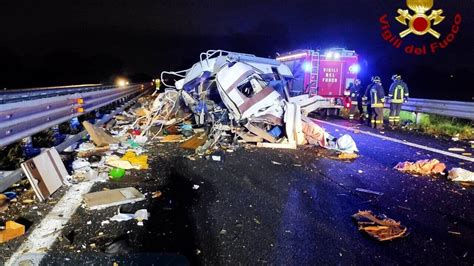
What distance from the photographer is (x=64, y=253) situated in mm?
2676

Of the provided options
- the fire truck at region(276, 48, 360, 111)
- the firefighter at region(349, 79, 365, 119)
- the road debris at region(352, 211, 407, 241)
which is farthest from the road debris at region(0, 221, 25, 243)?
the fire truck at region(276, 48, 360, 111)

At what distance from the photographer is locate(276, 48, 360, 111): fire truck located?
51.6 feet

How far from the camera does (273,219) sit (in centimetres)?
341

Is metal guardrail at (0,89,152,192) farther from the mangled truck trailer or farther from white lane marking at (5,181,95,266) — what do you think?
the mangled truck trailer

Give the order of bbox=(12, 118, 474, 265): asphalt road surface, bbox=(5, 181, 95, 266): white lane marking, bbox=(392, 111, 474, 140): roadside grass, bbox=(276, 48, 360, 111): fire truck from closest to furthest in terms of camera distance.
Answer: bbox=(5, 181, 95, 266): white lane marking < bbox=(12, 118, 474, 265): asphalt road surface < bbox=(392, 111, 474, 140): roadside grass < bbox=(276, 48, 360, 111): fire truck

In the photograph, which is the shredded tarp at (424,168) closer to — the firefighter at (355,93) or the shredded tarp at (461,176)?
the shredded tarp at (461,176)

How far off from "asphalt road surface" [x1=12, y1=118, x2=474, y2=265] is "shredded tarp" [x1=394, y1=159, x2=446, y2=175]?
25 cm

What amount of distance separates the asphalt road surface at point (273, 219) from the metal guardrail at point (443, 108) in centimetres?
521

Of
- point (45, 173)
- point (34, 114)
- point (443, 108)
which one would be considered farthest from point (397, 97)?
point (45, 173)

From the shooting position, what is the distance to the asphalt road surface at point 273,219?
107 inches

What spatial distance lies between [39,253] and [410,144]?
7407 millimetres

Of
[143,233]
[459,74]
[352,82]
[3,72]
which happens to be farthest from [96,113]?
[459,74]

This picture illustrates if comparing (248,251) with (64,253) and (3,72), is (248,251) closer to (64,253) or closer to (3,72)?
(64,253)

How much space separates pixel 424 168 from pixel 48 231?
500 centimetres
